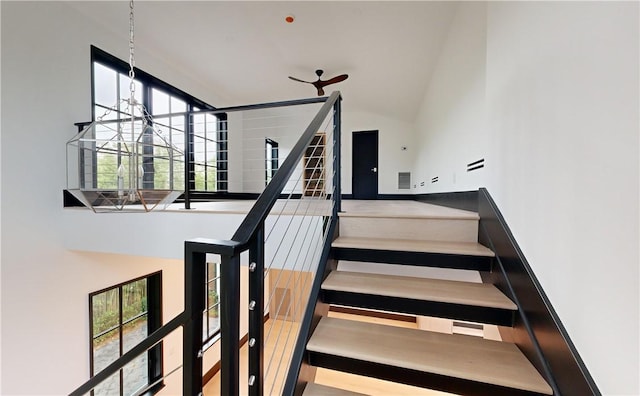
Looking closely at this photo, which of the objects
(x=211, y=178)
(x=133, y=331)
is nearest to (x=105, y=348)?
(x=133, y=331)

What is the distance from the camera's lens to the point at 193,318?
614mm

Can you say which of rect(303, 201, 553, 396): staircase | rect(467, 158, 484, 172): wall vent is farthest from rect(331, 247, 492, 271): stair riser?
rect(467, 158, 484, 172): wall vent

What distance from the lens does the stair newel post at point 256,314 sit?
2.41 ft

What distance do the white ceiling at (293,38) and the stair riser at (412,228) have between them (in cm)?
220

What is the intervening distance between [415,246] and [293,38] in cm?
310

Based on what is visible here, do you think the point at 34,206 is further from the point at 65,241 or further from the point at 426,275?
the point at 426,275

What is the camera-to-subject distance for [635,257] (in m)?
0.64

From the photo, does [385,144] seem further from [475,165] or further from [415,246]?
[415,246]

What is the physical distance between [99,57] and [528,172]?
4.38 metres

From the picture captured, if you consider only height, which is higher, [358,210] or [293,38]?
[293,38]

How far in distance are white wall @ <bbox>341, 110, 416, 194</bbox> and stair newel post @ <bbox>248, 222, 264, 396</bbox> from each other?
20.4 feet

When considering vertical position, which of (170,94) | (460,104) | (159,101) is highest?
(170,94)

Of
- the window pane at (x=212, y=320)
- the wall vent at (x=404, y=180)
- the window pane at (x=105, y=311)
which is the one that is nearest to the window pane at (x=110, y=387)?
the window pane at (x=105, y=311)

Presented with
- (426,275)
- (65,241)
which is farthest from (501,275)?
(65,241)
